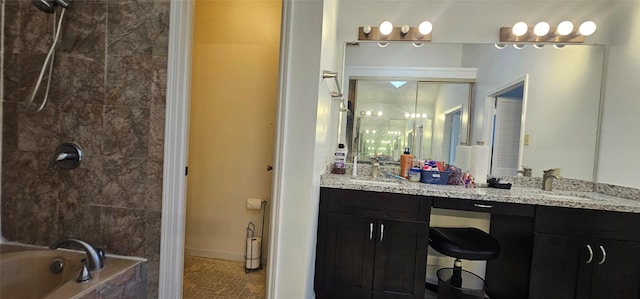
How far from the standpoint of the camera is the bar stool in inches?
65.7

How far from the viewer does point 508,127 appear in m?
2.16

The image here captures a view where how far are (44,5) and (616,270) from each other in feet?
11.6

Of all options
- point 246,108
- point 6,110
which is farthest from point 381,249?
point 6,110

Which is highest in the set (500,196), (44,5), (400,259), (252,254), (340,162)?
(44,5)

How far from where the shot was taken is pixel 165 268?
163 centimetres

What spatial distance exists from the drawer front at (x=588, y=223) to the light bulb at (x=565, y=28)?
1311mm

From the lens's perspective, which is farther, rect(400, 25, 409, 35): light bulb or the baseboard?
the baseboard

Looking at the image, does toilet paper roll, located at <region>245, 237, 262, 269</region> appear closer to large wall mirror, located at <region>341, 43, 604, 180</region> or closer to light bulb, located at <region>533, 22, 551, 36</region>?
large wall mirror, located at <region>341, 43, 604, 180</region>

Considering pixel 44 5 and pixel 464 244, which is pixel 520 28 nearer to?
pixel 464 244

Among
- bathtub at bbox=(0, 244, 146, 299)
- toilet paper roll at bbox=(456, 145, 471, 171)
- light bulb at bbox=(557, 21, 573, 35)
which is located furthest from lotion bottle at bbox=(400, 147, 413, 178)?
bathtub at bbox=(0, 244, 146, 299)

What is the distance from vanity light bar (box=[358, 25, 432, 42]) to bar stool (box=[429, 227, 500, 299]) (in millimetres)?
1454

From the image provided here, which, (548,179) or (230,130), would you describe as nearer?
(548,179)

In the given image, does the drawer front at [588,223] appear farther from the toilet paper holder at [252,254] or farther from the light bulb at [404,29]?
the toilet paper holder at [252,254]

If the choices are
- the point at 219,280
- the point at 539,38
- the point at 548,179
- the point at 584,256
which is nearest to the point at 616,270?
the point at 584,256
